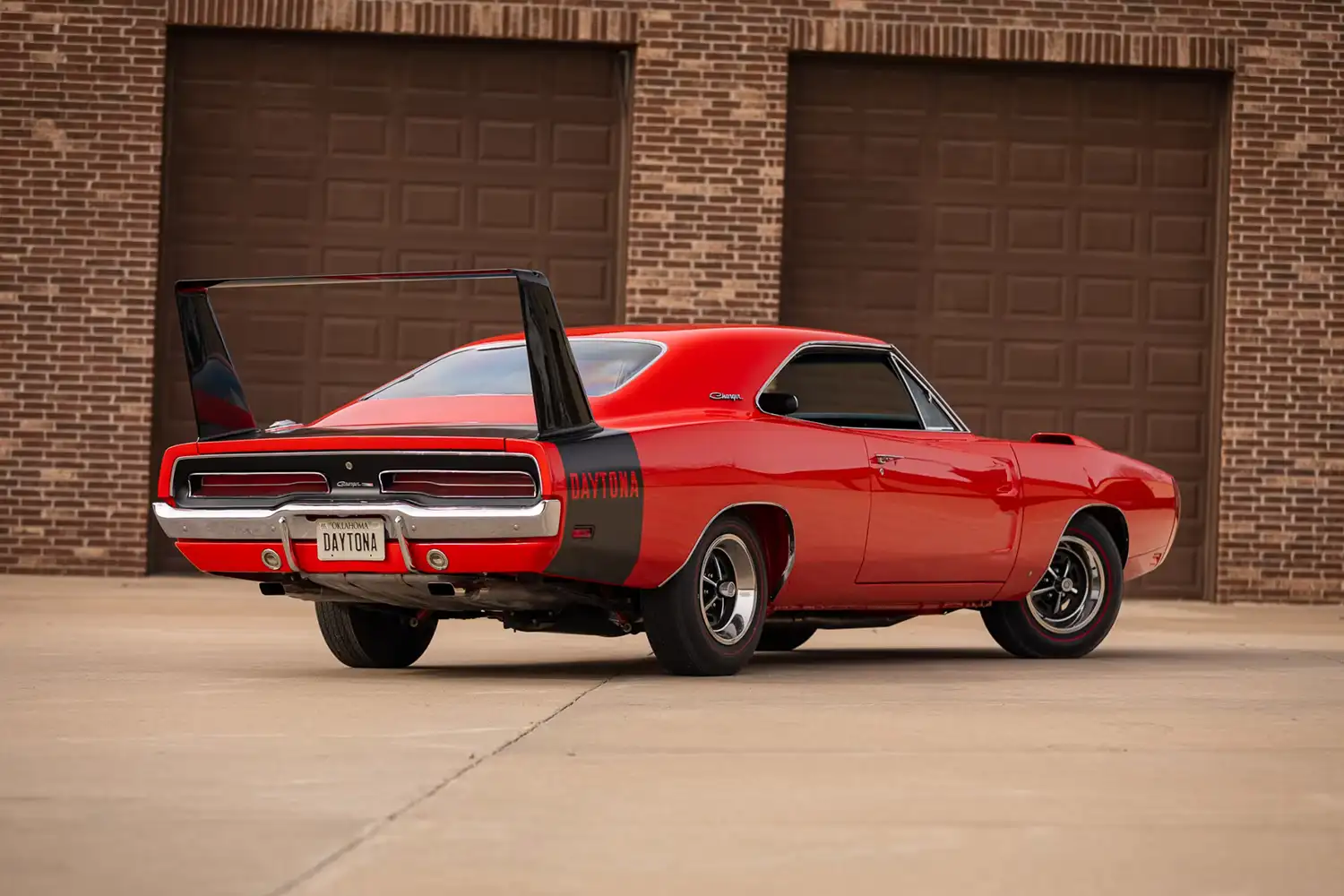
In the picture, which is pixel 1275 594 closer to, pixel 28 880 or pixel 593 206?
pixel 593 206

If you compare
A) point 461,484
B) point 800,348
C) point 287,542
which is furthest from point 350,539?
point 800,348

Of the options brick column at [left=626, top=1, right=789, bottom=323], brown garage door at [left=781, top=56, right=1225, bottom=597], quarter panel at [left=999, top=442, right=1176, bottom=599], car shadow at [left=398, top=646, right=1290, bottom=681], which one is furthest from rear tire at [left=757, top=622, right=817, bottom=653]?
brown garage door at [left=781, top=56, right=1225, bottom=597]

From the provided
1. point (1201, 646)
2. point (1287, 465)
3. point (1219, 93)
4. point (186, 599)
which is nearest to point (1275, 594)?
point (1287, 465)

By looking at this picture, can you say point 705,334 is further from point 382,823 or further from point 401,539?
point 382,823

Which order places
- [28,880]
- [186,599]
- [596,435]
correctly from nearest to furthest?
[28,880] → [596,435] → [186,599]

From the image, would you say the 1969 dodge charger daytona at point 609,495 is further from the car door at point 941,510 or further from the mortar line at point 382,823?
the mortar line at point 382,823

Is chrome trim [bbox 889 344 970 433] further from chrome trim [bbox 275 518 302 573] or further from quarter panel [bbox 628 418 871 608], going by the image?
chrome trim [bbox 275 518 302 573]

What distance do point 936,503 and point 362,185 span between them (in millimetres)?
8965

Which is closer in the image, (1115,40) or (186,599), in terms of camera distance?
(186,599)

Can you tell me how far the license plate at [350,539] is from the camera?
25.7ft

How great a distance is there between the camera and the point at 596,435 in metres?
7.89

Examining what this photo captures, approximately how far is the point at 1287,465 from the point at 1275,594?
106 cm

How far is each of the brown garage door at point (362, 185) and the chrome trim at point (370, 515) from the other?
8.94 meters

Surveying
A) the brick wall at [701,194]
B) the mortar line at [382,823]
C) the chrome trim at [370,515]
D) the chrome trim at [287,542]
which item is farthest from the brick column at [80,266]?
the mortar line at [382,823]
